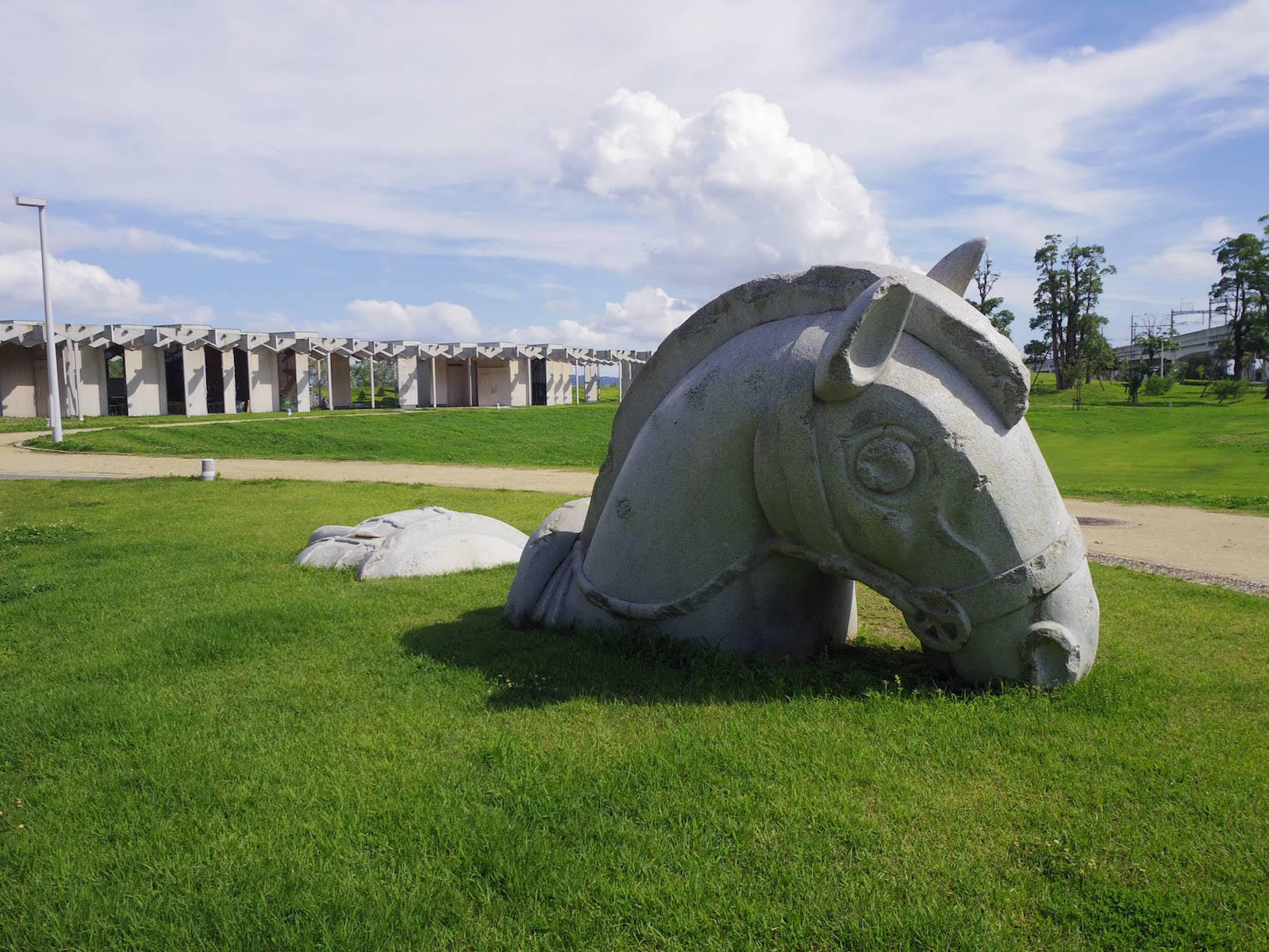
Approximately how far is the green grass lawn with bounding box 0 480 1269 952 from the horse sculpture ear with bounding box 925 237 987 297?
2.17 meters

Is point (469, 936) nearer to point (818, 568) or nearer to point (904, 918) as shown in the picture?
point (904, 918)

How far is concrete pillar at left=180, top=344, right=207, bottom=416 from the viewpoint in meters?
36.7

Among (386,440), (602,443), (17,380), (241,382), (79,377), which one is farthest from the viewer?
(241,382)

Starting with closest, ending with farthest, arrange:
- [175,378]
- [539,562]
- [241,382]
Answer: [539,562]
[241,382]
[175,378]

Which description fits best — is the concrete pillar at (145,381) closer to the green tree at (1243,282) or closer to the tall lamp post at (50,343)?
the tall lamp post at (50,343)

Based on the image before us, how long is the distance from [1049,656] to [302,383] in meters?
44.6

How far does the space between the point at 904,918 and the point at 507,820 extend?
1.40 m

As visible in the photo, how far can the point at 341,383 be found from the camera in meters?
49.2

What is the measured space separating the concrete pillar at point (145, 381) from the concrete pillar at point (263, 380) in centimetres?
385

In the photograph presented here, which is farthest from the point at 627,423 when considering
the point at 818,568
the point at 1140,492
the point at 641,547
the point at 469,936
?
the point at 1140,492

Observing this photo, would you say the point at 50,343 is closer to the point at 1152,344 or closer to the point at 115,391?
the point at 115,391

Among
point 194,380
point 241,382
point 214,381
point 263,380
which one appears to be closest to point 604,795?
point 194,380

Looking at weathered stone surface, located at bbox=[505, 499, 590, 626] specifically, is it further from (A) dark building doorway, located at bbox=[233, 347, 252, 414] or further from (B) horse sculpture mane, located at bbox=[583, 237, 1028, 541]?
(A) dark building doorway, located at bbox=[233, 347, 252, 414]

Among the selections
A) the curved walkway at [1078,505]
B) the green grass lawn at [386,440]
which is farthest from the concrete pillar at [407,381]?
the curved walkway at [1078,505]
